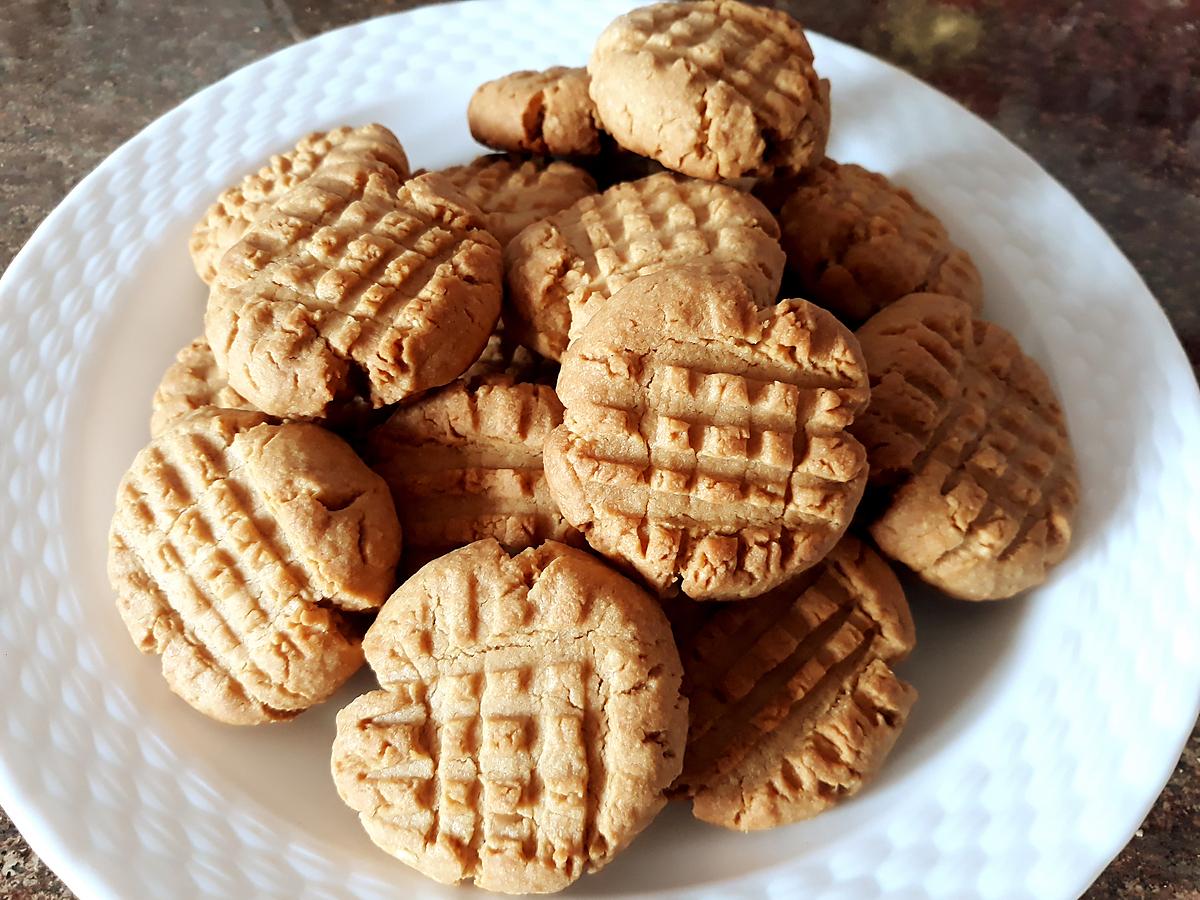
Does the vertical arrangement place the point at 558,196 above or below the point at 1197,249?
above

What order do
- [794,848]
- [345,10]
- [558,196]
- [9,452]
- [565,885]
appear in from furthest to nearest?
[345,10] < [558,196] < [9,452] < [794,848] < [565,885]

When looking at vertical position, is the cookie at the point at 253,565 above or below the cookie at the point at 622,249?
below

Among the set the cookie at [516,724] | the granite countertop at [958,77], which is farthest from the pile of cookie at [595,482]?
the granite countertop at [958,77]

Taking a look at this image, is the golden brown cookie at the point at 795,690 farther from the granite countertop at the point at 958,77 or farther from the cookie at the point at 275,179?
the granite countertop at the point at 958,77

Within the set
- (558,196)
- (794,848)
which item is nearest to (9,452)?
(558,196)

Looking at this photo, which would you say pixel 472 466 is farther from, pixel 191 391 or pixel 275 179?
pixel 275 179

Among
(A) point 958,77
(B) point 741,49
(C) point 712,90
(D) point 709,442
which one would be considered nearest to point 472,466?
(D) point 709,442

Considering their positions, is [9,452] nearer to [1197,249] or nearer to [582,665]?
[582,665]
